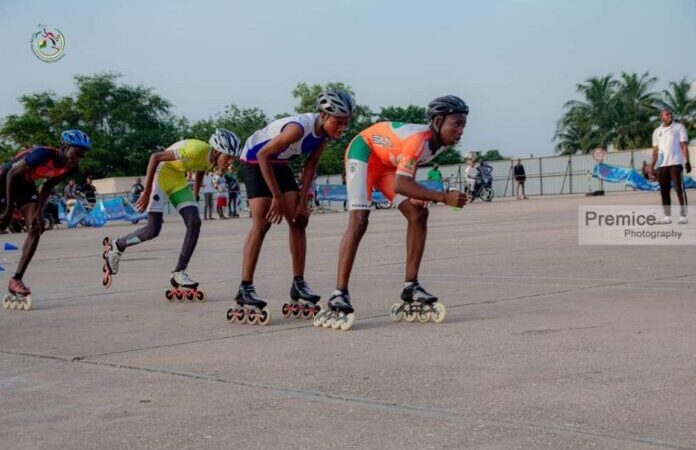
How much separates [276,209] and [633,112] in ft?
284

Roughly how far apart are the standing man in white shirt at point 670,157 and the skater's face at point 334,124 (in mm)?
10783

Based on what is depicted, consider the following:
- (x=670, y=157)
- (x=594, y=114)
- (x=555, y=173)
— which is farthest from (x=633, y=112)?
(x=670, y=157)

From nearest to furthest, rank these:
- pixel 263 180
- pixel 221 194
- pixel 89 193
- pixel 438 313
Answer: pixel 438 313 → pixel 263 180 → pixel 221 194 → pixel 89 193

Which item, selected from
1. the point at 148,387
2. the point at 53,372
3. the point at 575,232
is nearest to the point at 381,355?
the point at 148,387

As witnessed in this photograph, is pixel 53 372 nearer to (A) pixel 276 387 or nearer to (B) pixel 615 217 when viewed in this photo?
(A) pixel 276 387

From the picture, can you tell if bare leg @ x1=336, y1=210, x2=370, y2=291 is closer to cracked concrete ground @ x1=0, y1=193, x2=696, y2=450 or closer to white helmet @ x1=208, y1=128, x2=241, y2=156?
cracked concrete ground @ x1=0, y1=193, x2=696, y2=450

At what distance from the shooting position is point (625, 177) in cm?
4822

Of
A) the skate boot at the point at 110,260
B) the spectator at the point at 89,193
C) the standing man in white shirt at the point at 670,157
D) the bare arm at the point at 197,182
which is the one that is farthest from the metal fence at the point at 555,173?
the skate boot at the point at 110,260

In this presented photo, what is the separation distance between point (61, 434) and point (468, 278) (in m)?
6.93

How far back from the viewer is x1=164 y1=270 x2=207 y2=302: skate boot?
10234 mm

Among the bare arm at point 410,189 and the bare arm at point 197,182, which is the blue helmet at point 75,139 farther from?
the bare arm at point 410,189

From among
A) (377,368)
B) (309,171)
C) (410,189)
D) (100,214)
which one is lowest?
(100,214)

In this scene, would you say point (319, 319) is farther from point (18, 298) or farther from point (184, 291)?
point (18, 298)

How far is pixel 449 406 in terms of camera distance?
4.95m
